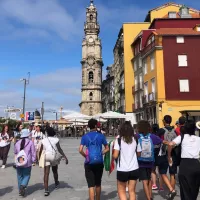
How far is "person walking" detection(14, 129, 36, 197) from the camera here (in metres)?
7.31

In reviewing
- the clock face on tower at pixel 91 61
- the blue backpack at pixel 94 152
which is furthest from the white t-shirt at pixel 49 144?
the clock face on tower at pixel 91 61

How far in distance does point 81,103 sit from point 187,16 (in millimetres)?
58918

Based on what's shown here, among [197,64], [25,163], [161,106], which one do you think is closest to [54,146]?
[25,163]

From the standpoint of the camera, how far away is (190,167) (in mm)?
5090

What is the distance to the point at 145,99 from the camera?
37.7 meters

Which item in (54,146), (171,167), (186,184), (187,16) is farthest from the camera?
(187,16)

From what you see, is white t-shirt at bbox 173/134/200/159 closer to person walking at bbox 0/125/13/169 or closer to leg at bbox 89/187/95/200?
leg at bbox 89/187/95/200

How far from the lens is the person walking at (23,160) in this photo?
7309 mm

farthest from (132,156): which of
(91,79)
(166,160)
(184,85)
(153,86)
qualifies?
(91,79)

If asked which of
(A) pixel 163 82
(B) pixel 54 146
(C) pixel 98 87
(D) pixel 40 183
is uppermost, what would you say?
(C) pixel 98 87

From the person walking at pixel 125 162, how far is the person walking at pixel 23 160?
2.87 metres

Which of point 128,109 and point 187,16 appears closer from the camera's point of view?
point 187,16

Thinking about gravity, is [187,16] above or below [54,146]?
above

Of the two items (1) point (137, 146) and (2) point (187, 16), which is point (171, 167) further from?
(2) point (187, 16)
